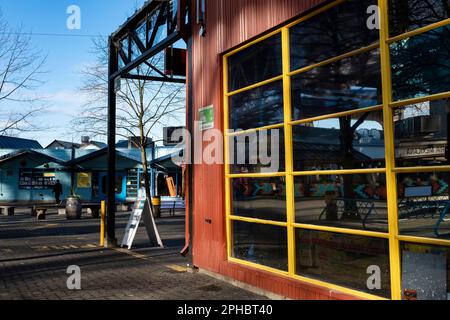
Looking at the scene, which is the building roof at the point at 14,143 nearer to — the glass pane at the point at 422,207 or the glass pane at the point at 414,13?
the glass pane at the point at 414,13

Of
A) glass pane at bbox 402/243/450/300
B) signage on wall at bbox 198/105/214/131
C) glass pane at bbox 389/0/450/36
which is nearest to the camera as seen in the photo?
glass pane at bbox 402/243/450/300

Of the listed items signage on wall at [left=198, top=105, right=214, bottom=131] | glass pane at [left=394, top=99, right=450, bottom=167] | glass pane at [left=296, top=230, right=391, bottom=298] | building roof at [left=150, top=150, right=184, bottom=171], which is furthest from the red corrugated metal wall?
building roof at [left=150, top=150, right=184, bottom=171]

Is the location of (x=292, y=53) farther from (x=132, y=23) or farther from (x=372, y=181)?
(x=132, y=23)

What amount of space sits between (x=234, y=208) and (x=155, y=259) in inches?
117

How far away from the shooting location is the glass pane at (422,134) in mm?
4270

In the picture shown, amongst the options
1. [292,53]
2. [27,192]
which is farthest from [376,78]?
[27,192]

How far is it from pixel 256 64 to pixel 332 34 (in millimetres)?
1525

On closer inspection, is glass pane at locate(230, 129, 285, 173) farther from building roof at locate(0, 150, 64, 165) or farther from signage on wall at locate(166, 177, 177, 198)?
building roof at locate(0, 150, 64, 165)

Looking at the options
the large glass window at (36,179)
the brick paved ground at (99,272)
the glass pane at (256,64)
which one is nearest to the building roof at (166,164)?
the large glass window at (36,179)

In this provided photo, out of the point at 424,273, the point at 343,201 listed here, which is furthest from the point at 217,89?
the point at 424,273

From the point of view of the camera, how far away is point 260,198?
22.1 ft

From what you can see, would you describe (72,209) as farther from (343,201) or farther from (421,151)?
(421,151)

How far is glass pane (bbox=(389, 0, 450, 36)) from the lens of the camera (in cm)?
431

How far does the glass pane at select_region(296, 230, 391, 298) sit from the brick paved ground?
1025mm
